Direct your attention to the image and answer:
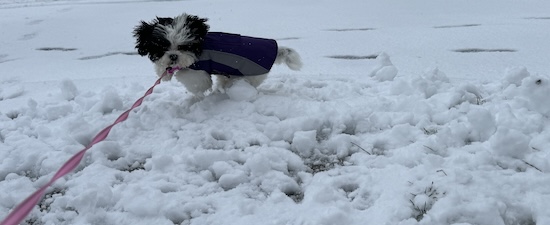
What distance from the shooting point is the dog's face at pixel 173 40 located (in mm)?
3324

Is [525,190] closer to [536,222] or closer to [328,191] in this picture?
[536,222]

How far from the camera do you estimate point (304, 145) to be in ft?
9.25

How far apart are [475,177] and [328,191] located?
771mm

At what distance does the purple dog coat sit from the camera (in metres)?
3.52

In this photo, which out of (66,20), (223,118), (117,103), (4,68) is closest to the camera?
(223,118)

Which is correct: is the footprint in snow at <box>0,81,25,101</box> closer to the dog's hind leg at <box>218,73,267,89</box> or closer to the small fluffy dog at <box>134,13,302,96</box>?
the small fluffy dog at <box>134,13,302,96</box>

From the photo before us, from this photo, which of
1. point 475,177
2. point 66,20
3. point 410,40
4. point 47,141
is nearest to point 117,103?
point 47,141

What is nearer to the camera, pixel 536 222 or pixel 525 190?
pixel 536 222

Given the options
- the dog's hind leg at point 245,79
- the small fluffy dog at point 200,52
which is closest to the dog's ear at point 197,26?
the small fluffy dog at point 200,52

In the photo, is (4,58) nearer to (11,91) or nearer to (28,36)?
(28,36)

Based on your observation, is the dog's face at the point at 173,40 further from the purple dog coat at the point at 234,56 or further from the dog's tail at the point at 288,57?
the dog's tail at the point at 288,57

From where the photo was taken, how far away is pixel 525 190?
7.10ft

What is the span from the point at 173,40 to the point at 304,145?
52.9 inches

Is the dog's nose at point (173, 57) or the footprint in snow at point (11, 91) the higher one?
the dog's nose at point (173, 57)
